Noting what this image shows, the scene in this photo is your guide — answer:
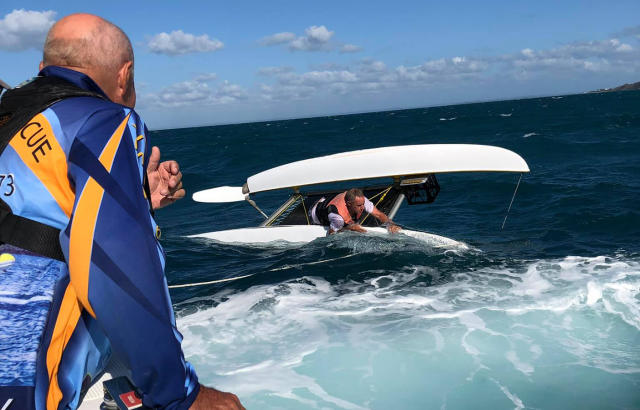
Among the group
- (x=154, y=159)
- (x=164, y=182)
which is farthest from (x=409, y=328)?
(x=154, y=159)

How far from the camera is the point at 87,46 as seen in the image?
121 centimetres

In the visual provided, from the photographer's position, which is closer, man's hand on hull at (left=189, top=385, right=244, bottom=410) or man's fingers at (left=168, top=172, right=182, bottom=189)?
man's hand on hull at (left=189, top=385, right=244, bottom=410)

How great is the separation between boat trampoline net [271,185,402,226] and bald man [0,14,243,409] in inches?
368

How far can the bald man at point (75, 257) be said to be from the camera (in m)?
1.01

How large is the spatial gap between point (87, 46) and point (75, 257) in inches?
20.4

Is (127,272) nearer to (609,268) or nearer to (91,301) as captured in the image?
(91,301)

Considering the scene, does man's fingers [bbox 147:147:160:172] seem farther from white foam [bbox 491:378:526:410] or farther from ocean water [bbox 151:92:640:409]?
white foam [bbox 491:378:526:410]

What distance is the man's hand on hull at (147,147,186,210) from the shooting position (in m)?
1.72

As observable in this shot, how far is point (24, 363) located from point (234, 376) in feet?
11.5

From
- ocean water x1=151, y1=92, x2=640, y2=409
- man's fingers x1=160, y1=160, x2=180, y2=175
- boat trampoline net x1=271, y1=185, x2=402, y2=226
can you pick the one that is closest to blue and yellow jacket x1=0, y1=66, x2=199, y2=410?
man's fingers x1=160, y1=160, x2=180, y2=175

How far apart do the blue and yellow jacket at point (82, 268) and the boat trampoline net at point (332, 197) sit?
9352 mm

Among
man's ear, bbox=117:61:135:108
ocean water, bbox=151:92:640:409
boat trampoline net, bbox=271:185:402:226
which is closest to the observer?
man's ear, bbox=117:61:135:108

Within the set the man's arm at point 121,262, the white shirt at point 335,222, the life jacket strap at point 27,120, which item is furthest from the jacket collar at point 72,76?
the white shirt at point 335,222

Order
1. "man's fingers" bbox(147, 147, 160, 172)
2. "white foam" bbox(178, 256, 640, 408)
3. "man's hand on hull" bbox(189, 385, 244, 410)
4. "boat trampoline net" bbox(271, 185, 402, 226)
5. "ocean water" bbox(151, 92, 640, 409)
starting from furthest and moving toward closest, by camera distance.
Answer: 1. "boat trampoline net" bbox(271, 185, 402, 226)
2. "white foam" bbox(178, 256, 640, 408)
3. "ocean water" bbox(151, 92, 640, 409)
4. "man's fingers" bbox(147, 147, 160, 172)
5. "man's hand on hull" bbox(189, 385, 244, 410)
